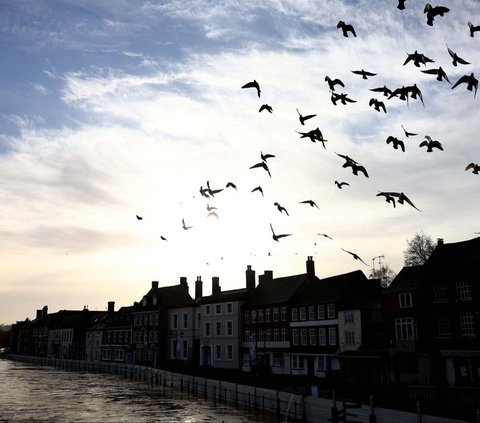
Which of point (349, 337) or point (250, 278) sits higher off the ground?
point (250, 278)

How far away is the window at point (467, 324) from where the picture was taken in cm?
4306

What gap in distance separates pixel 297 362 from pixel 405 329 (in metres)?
17.5

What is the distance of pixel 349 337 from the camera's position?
55.3 meters

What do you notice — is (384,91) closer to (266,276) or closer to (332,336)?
(332,336)

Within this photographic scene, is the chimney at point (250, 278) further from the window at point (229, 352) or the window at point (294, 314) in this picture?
the window at point (294, 314)

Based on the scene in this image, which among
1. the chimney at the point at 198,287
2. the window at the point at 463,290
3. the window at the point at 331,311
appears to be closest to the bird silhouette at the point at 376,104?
the window at the point at 463,290

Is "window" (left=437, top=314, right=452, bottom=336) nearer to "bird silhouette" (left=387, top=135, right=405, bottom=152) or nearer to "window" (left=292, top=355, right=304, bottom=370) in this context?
"window" (left=292, top=355, right=304, bottom=370)

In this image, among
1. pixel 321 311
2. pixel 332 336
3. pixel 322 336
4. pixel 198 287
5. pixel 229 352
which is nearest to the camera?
pixel 332 336

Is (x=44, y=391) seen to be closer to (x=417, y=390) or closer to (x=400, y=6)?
(x=417, y=390)

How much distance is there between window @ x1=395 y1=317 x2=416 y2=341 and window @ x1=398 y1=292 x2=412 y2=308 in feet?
4.00

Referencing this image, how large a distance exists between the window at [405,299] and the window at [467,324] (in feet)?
17.4

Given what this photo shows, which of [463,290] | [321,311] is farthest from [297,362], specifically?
[463,290]

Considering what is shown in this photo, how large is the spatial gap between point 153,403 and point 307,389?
13692mm

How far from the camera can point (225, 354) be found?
→ 74250 mm
